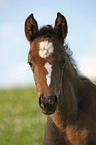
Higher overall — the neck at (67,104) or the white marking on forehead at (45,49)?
the white marking on forehead at (45,49)

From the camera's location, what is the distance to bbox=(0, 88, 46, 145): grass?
8.21 metres

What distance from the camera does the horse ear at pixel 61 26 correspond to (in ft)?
14.4

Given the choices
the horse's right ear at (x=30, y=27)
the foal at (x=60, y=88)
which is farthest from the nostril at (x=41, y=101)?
the horse's right ear at (x=30, y=27)

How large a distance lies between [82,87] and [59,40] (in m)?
1.01

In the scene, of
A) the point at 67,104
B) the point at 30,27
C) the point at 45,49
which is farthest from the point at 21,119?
the point at 45,49

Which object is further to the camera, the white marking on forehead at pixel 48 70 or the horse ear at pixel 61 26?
the horse ear at pixel 61 26

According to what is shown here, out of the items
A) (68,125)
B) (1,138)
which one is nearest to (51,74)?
(68,125)

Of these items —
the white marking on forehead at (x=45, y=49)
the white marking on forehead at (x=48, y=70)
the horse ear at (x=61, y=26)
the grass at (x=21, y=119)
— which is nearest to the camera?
the white marking on forehead at (x=48, y=70)

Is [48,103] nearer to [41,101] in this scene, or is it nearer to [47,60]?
[41,101]

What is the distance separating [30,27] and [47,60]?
32.4 inches

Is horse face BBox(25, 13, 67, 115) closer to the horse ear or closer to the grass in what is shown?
the horse ear

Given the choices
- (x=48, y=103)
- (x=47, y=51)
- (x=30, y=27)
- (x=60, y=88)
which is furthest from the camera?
(x=30, y=27)

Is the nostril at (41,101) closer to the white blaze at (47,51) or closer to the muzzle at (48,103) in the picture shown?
the muzzle at (48,103)

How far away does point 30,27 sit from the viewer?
4441mm
